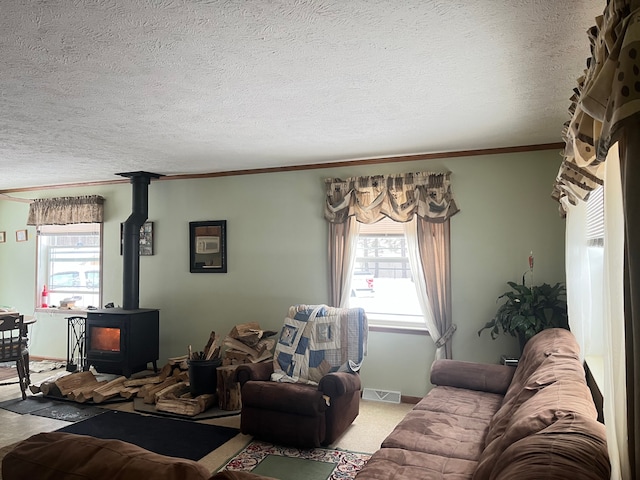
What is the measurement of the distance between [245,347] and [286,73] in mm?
3113

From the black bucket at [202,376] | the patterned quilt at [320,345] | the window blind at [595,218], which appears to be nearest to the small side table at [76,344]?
the black bucket at [202,376]

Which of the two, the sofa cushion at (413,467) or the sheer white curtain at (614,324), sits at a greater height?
the sheer white curtain at (614,324)

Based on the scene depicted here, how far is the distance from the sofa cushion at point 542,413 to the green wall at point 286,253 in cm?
247

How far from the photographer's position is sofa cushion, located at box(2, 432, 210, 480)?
3.62ft

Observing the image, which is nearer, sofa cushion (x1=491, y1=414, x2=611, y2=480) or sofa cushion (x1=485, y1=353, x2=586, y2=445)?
sofa cushion (x1=491, y1=414, x2=611, y2=480)

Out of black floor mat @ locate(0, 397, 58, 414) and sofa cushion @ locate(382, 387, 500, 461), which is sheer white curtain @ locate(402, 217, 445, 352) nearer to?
sofa cushion @ locate(382, 387, 500, 461)

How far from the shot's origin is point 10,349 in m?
4.87

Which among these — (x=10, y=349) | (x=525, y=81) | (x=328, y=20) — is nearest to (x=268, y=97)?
(x=328, y=20)

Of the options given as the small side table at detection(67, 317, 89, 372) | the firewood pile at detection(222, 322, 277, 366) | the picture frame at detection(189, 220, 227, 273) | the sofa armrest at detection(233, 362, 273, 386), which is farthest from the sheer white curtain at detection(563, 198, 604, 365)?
the small side table at detection(67, 317, 89, 372)

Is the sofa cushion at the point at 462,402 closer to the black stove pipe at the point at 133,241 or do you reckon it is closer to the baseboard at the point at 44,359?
the black stove pipe at the point at 133,241

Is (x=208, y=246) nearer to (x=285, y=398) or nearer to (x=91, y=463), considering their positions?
(x=285, y=398)

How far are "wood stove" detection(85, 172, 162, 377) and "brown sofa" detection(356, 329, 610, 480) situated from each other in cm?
333

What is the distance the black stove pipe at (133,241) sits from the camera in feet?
18.4

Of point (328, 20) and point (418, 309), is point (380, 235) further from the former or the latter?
point (328, 20)
